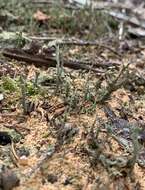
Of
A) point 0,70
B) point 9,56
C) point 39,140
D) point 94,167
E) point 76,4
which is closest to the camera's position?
point 94,167

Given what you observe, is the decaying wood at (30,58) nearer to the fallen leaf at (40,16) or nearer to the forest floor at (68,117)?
the forest floor at (68,117)

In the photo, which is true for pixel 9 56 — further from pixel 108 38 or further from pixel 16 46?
pixel 108 38

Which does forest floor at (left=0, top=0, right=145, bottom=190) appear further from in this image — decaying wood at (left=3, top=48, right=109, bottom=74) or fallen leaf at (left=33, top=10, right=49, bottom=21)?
fallen leaf at (left=33, top=10, right=49, bottom=21)

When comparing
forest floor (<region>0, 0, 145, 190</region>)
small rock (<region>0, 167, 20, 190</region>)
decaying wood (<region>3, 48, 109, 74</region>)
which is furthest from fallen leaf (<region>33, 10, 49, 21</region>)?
small rock (<region>0, 167, 20, 190</region>)

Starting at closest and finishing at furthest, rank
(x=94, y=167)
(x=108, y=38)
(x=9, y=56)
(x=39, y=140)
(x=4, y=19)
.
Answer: (x=94, y=167) < (x=39, y=140) < (x=9, y=56) < (x=4, y=19) < (x=108, y=38)

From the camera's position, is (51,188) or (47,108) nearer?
(51,188)

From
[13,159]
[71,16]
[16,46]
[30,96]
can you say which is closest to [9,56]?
[16,46]

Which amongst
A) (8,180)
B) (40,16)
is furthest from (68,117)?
(40,16)

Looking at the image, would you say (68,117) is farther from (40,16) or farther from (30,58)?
(40,16)
